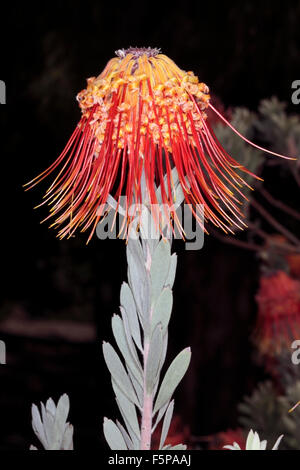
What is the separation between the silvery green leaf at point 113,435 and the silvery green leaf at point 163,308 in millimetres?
126

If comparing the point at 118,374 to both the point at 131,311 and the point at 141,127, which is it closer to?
the point at 131,311

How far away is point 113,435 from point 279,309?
51.1 inches

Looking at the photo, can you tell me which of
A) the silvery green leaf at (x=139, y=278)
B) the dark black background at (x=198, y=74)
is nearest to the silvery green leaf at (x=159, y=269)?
the silvery green leaf at (x=139, y=278)

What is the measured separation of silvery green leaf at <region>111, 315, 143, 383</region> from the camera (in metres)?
0.76

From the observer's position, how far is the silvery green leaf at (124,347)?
76 centimetres

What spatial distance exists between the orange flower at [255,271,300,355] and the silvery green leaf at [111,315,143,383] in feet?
4.04

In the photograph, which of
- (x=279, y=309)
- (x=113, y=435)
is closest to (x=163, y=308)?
(x=113, y=435)

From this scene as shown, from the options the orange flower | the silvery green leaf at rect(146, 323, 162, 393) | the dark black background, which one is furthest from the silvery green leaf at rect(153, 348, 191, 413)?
the dark black background

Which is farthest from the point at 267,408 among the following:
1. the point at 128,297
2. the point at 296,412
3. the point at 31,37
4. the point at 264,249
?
the point at 31,37

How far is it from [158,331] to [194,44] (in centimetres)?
196

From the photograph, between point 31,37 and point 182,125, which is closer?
point 182,125

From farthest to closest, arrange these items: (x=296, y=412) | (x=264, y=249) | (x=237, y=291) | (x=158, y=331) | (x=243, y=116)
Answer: (x=237, y=291)
(x=264, y=249)
(x=243, y=116)
(x=296, y=412)
(x=158, y=331)

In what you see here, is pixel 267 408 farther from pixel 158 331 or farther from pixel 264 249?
pixel 158 331

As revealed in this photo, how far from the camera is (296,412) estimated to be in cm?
124
